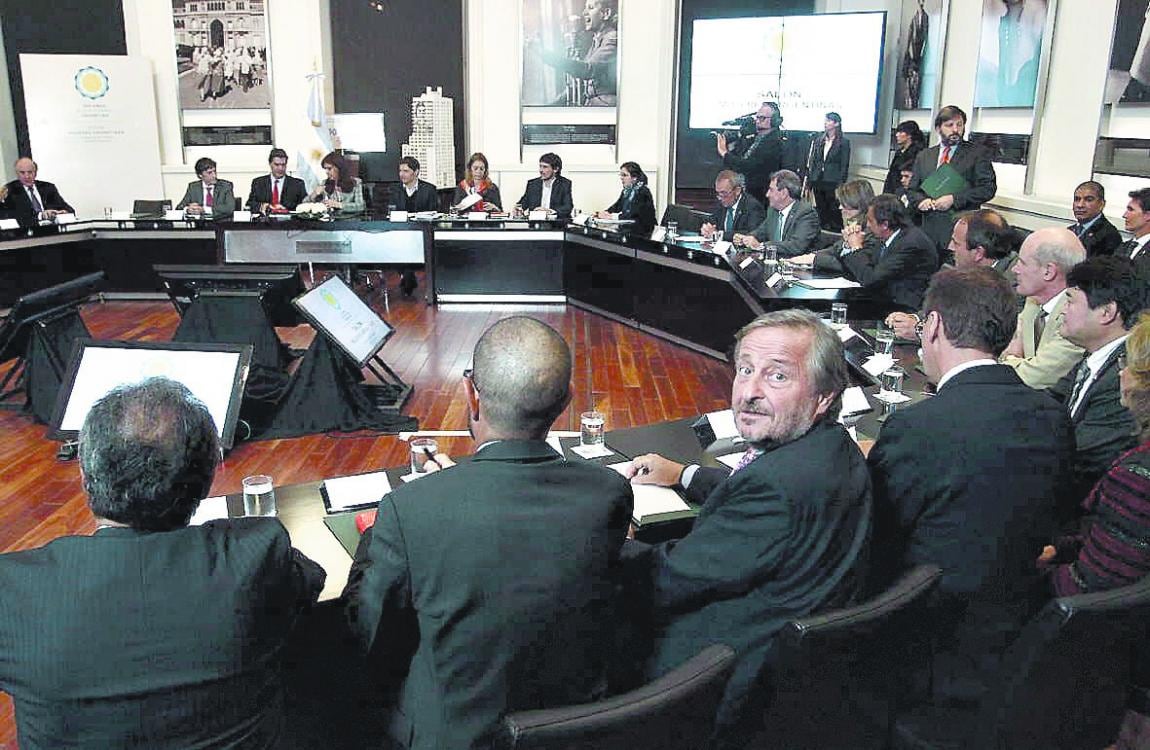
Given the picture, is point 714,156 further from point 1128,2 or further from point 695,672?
point 695,672

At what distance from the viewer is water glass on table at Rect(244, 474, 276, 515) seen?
7.22ft

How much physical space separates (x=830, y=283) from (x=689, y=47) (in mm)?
6383

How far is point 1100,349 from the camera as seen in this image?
2.71 m

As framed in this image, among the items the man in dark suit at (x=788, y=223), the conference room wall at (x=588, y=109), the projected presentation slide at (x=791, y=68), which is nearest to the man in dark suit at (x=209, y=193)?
the conference room wall at (x=588, y=109)

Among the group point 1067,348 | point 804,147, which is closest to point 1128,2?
point 1067,348

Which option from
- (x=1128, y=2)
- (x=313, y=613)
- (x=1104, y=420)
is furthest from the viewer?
(x=1128, y=2)

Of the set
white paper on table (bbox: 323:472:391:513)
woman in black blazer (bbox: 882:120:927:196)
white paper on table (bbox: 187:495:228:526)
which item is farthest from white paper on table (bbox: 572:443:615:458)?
woman in black blazer (bbox: 882:120:927:196)

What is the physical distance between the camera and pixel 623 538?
64.9 inches

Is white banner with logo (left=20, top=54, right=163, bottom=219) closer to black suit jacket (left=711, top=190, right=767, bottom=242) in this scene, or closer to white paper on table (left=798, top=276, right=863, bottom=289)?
black suit jacket (left=711, top=190, right=767, bottom=242)

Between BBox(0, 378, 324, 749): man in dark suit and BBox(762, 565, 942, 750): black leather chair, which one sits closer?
BBox(0, 378, 324, 749): man in dark suit

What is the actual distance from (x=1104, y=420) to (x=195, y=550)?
2.48 meters

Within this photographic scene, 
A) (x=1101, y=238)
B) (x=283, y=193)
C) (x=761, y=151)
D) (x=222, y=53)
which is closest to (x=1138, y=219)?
(x=1101, y=238)

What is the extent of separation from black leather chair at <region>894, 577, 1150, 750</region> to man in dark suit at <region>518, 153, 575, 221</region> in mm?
7463

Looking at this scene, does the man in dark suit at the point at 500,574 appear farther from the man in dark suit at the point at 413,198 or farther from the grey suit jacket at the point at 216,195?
the grey suit jacket at the point at 216,195
